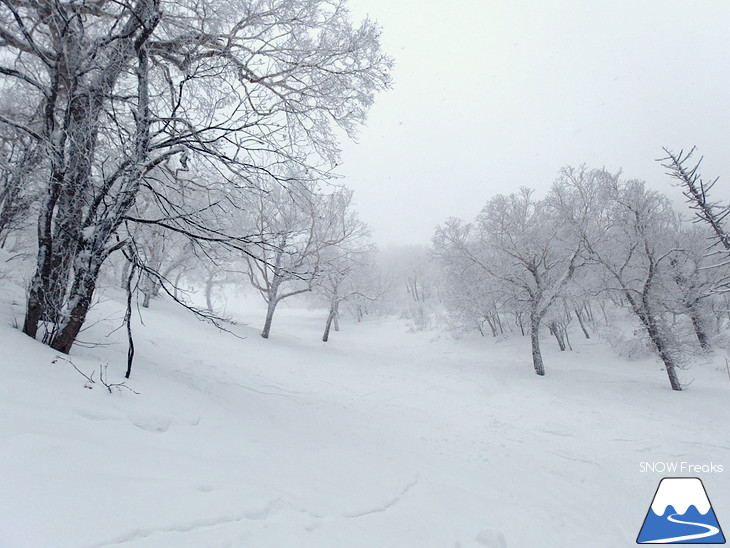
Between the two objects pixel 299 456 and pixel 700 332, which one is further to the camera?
pixel 700 332

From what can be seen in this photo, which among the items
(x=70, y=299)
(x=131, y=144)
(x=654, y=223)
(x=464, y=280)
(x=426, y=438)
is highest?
(x=654, y=223)

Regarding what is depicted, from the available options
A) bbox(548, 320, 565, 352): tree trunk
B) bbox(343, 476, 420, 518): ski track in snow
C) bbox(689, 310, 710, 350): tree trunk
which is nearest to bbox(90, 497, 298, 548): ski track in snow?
bbox(343, 476, 420, 518): ski track in snow

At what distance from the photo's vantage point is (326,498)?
2.91 m

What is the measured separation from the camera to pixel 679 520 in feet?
13.6

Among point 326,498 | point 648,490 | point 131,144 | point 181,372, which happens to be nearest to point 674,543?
point 648,490

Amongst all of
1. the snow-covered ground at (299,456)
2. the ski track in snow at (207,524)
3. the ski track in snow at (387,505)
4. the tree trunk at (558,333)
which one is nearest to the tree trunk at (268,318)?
the snow-covered ground at (299,456)

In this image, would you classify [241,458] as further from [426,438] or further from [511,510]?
[426,438]

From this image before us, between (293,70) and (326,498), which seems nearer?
(326,498)

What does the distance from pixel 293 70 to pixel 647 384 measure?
53.0 feet

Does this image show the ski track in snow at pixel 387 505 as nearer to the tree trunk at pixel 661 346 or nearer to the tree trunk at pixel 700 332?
the tree trunk at pixel 661 346

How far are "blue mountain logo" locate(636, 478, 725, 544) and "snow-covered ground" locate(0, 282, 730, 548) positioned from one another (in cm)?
16

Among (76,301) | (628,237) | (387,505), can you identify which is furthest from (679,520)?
(628,237)

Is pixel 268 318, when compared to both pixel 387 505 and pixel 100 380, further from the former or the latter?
pixel 387 505

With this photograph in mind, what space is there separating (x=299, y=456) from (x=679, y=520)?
5.25 metres
